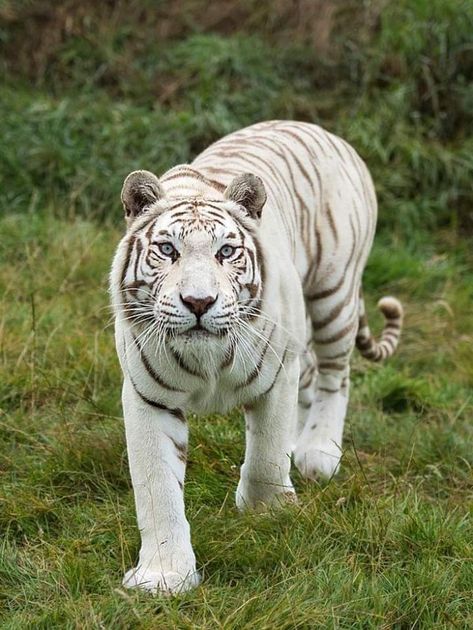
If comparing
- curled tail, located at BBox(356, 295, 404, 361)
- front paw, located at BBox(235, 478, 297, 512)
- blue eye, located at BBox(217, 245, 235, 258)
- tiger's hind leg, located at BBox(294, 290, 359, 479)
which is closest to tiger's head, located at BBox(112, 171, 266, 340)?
blue eye, located at BBox(217, 245, 235, 258)

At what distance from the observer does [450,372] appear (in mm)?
5992

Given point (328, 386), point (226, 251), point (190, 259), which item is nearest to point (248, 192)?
point (226, 251)

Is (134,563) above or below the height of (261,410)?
below

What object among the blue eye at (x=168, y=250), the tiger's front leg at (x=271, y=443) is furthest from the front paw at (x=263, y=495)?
the blue eye at (x=168, y=250)

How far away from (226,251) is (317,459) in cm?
144

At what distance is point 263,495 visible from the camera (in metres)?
3.87

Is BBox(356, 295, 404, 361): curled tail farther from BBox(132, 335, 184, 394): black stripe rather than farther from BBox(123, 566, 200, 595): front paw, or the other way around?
BBox(123, 566, 200, 595): front paw

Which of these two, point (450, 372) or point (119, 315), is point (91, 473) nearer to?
point (119, 315)

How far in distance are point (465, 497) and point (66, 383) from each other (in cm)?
161

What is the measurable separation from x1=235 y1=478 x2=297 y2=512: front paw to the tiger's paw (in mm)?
529

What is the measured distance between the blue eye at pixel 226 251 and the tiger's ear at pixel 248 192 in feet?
0.70

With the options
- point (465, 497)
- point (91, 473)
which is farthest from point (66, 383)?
point (465, 497)

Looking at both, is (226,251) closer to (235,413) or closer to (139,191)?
(139,191)

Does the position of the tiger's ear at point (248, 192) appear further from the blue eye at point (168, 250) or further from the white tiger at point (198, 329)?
A: the blue eye at point (168, 250)
